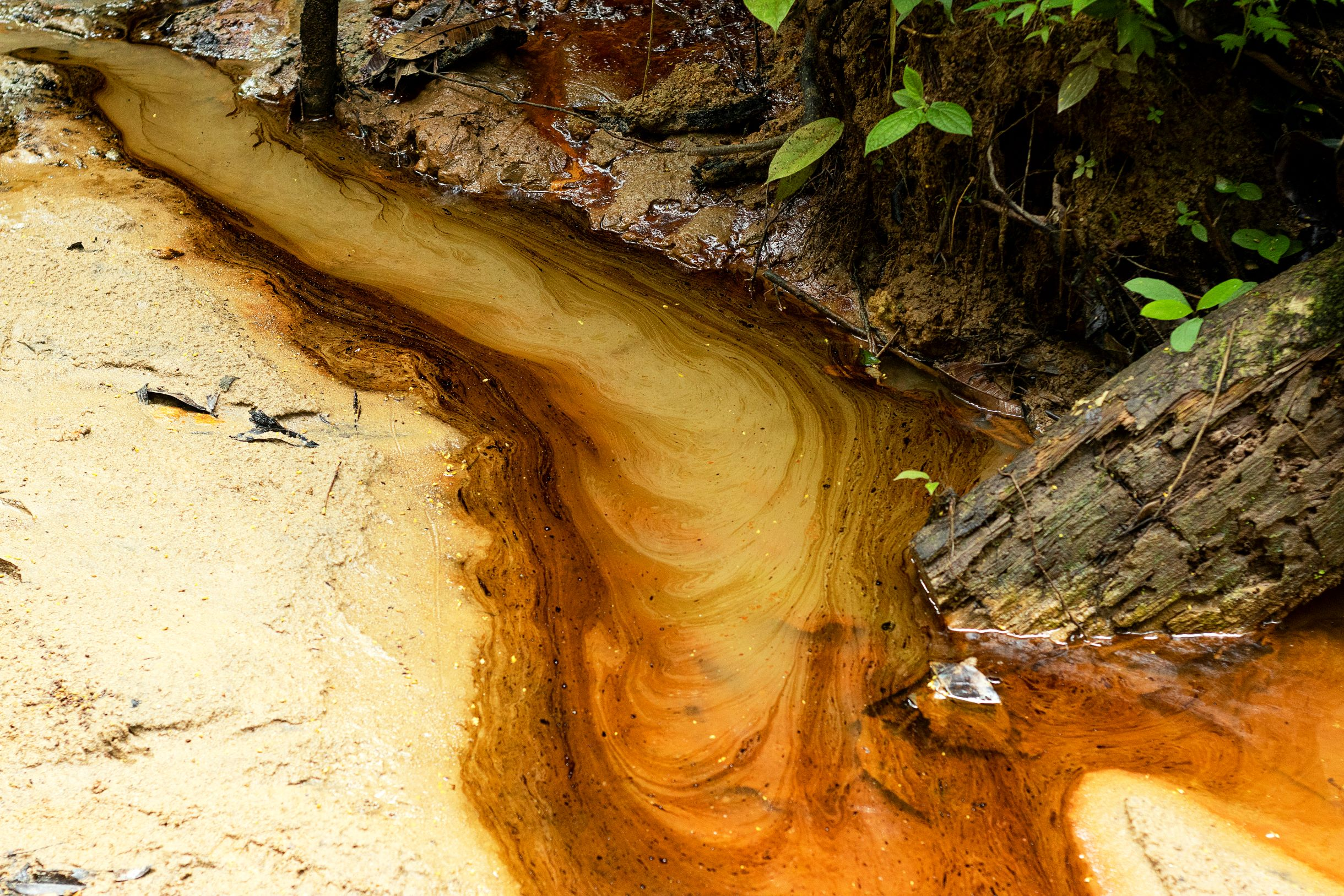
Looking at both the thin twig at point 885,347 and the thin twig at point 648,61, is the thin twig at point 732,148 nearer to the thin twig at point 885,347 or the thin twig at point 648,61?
the thin twig at point 648,61

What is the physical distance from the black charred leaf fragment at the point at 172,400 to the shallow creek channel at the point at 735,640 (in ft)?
1.46

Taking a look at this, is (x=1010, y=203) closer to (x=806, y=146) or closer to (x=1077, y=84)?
(x=1077, y=84)

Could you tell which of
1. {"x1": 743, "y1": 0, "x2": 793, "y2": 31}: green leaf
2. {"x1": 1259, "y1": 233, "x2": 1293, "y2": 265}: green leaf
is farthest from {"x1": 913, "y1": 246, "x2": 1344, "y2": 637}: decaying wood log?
{"x1": 743, "y1": 0, "x2": 793, "y2": 31}: green leaf

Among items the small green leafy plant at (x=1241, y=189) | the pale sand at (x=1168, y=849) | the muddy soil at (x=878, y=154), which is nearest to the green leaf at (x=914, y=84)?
the muddy soil at (x=878, y=154)

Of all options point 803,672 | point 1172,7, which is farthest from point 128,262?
point 1172,7

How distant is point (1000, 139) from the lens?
2850 mm

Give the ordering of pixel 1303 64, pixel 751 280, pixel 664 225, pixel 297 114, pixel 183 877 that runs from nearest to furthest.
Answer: pixel 183 877
pixel 1303 64
pixel 751 280
pixel 664 225
pixel 297 114

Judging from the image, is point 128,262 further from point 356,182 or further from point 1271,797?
point 1271,797

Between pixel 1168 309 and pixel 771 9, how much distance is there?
1252 mm

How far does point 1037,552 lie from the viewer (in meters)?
2.23

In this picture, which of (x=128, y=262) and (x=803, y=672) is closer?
(x=803, y=672)

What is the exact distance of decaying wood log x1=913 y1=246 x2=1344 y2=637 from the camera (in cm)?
203

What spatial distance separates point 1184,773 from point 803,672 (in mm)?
904

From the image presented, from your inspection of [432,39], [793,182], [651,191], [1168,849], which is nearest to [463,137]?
[432,39]
